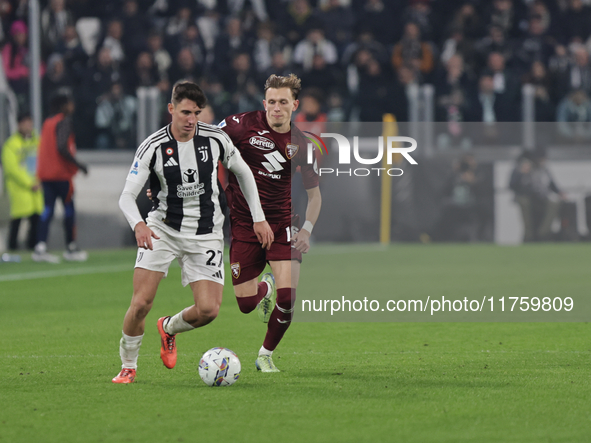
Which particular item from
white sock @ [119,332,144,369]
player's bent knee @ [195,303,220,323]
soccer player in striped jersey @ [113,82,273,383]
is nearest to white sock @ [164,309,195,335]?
soccer player in striped jersey @ [113,82,273,383]

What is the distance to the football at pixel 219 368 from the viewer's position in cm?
557

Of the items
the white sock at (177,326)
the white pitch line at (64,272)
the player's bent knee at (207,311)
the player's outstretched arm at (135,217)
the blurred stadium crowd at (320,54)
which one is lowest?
the white pitch line at (64,272)

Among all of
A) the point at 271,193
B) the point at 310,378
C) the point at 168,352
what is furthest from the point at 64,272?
the point at 310,378

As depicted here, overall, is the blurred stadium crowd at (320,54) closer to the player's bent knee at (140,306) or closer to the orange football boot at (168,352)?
the orange football boot at (168,352)

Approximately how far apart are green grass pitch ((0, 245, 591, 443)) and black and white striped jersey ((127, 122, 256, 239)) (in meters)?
0.93

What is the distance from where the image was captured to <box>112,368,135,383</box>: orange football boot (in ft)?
18.7

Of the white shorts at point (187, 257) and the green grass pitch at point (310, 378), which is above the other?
the white shorts at point (187, 257)

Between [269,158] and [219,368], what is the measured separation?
1.65m

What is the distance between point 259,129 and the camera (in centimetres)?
661

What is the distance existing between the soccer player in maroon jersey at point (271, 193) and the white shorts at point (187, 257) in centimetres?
60

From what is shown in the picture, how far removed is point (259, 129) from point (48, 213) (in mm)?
7909

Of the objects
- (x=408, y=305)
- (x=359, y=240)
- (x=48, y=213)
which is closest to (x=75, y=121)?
(x=48, y=213)

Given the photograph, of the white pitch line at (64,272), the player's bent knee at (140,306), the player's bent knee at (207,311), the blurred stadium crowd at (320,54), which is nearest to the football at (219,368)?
the player's bent knee at (207,311)
